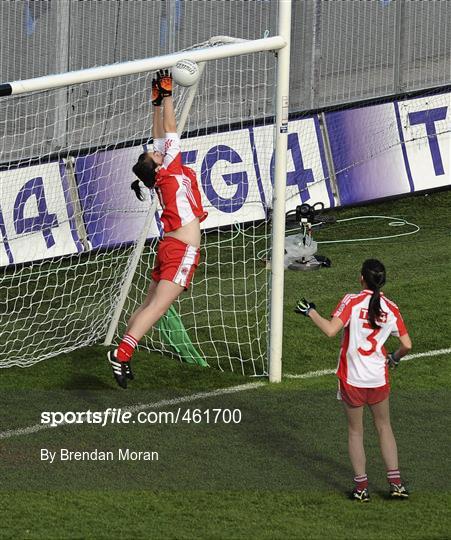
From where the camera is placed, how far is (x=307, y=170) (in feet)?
55.8

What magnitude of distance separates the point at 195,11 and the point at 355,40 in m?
2.51

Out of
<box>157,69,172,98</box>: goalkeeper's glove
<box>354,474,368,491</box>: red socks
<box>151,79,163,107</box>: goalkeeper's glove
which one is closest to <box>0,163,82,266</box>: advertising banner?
<box>151,79,163,107</box>: goalkeeper's glove

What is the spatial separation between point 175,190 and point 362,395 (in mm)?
Result: 2431

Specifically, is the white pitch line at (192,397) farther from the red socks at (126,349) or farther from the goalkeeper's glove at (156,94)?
the goalkeeper's glove at (156,94)

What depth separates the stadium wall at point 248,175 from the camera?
14719mm

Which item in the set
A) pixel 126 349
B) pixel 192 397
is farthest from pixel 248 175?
pixel 126 349

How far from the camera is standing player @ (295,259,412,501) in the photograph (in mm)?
8461

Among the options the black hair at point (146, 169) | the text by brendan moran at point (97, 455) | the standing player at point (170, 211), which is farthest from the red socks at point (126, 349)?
the black hair at point (146, 169)

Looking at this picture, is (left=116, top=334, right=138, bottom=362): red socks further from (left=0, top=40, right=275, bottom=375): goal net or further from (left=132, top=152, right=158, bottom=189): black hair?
(left=0, top=40, right=275, bottom=375): goal net

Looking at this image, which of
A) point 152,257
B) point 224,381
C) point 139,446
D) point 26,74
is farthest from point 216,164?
point 139,446

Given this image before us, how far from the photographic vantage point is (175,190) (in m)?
9.90

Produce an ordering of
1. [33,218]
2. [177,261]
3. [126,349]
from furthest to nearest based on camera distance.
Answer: [33,218]
[177,261]
[126,349]

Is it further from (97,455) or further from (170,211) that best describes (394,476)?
(170,211)

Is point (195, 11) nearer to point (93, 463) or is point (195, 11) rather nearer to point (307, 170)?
point (307, 170)
